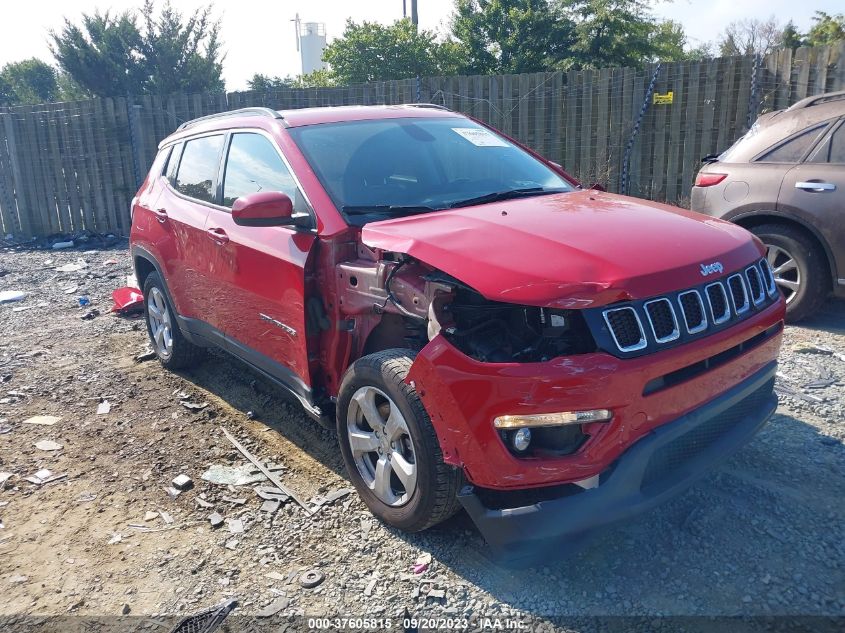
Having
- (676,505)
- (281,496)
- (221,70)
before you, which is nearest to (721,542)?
(676,505)

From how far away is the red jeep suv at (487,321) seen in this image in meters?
2.54

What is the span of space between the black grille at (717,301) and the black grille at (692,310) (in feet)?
0.26

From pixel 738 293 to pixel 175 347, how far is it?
4254 millimetres

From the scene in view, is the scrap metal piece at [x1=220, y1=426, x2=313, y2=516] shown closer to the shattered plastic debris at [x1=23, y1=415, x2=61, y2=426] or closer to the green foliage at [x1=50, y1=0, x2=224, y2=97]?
the shattered plastic debris at [x1=23, y1=415, x2=61, y2=426]

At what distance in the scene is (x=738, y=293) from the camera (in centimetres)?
301

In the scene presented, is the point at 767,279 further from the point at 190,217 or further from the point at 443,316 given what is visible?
the point at 190,217

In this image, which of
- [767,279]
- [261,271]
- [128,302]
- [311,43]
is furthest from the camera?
[311,43]

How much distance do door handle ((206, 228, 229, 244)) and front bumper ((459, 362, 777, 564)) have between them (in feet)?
7.75

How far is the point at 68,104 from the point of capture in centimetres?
1286

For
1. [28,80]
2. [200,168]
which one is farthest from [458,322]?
[28,80]

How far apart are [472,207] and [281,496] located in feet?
6.10

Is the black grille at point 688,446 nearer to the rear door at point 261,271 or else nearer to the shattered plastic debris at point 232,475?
the rear door at point 261,271

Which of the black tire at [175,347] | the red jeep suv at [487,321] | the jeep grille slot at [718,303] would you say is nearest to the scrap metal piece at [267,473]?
the red jeep suv at [487,321]

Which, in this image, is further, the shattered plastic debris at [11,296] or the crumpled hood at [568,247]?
the shattered plastic debris at [11,296]
